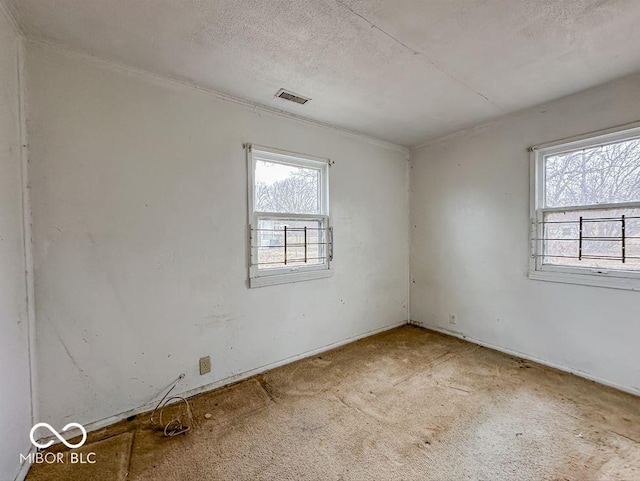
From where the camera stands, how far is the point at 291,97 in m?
2.35

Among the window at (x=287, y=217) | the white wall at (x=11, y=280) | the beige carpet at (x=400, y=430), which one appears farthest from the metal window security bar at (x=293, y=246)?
the white wall at (x=11, y=280)

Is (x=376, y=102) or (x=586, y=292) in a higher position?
(x=376, y=102)

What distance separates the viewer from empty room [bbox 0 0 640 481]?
1.51 metres

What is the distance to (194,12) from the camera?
1.45m

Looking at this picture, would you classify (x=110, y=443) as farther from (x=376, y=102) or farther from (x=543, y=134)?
(x=543, y=134)

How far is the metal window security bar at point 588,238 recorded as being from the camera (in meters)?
2.18

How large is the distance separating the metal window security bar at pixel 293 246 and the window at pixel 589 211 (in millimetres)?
2026

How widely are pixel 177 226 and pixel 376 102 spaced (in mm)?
1969

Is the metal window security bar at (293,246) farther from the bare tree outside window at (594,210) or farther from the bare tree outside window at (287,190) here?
the bare tree outside window at (594,210)

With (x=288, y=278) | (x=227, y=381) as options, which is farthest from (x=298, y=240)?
(x=227, y=381)

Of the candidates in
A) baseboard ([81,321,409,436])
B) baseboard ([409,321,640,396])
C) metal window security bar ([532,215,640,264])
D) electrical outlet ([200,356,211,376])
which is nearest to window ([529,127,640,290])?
metal window security bar ([532,215,640,264])

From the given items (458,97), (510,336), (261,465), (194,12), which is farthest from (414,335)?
(194,12)

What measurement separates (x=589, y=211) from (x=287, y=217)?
8.58 feet

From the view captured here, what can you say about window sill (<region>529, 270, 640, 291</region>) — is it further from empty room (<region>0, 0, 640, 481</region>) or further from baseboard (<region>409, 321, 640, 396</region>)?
baseboard (<region>409, 321, 640, 396</region>)
